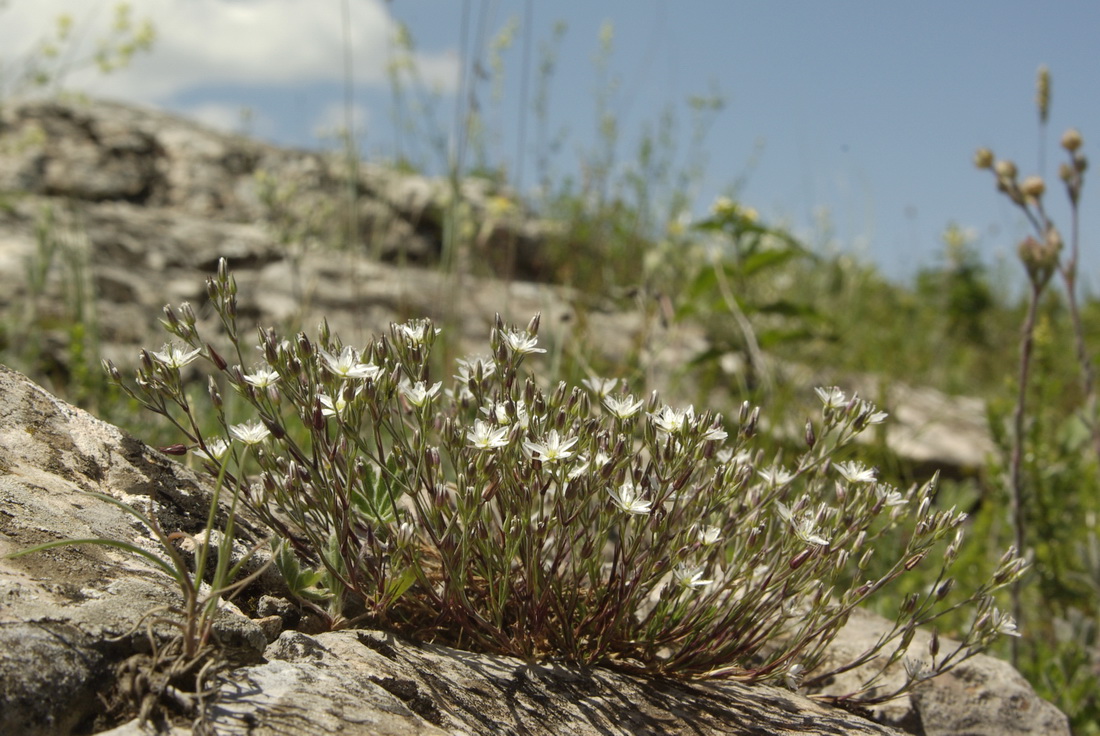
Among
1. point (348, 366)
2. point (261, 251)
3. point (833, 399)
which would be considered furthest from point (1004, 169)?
point (261, 251)

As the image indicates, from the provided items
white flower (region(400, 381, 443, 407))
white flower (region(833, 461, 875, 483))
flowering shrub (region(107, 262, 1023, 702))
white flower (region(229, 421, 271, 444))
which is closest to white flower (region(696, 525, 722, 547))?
flowering shrub (region(107, 262, 1023, 702))

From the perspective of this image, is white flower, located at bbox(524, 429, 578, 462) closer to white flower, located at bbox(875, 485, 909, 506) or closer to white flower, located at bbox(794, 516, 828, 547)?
white flower, located at bbox(794, 516, 828, 547)

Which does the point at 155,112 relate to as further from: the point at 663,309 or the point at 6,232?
the point at 663,309

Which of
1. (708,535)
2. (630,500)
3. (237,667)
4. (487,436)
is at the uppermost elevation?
(487,436)

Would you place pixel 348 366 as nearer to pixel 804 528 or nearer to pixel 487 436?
pixel 487 436

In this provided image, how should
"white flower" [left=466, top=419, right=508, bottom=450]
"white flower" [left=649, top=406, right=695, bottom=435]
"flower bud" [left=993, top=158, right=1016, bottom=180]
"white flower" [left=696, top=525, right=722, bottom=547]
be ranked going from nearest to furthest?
"white flower" [left=466, top=419, right=508, bottom=450] → "white flower" [left=649, top=406, right=695, bottom=435] → "white flower" [left=696, top=525, right=722, bottom=547] → "flower bud" [left=993, top=158, right=1016, bottom=180]
